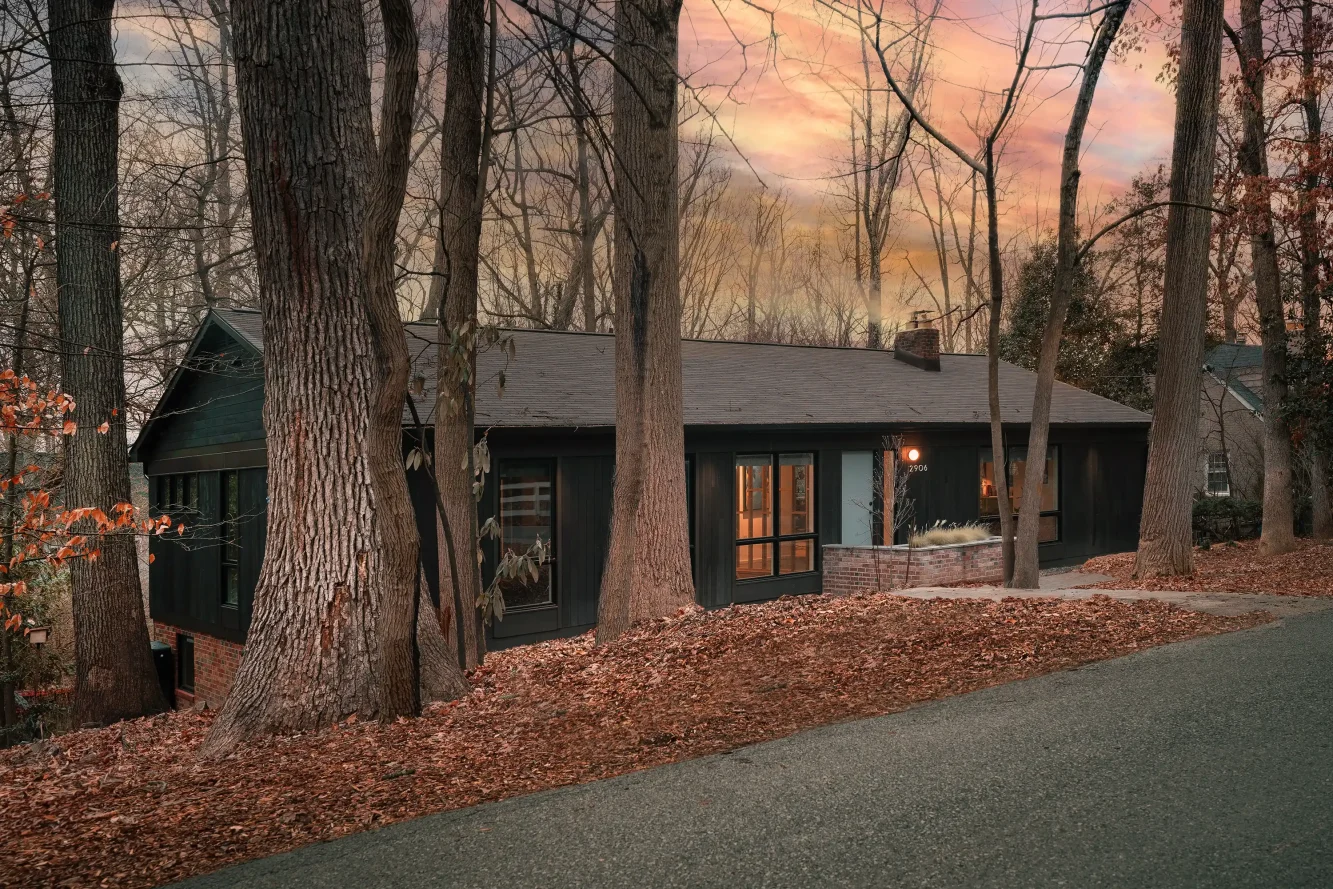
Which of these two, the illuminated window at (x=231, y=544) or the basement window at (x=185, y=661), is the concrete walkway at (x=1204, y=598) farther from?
the basement window at (x=185, y=661)

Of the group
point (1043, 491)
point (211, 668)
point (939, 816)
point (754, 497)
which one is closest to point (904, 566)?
point (754, 497)

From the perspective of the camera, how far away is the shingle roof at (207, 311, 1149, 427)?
13.3m

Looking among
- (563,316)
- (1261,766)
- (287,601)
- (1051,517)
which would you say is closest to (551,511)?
(287,601)

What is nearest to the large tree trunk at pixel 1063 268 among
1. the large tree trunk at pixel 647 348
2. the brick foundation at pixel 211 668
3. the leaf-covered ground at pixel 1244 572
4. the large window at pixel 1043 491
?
the leaf-covered ground at pixel 1244 572

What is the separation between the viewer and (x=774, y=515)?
51.2ft

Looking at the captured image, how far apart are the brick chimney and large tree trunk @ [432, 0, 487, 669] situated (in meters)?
14.6

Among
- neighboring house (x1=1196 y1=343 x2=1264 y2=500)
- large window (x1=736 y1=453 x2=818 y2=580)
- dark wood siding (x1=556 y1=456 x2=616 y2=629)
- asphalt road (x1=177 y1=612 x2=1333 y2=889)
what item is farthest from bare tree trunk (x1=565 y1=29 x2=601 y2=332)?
asphalt road (x1=177 y1=612 x2=1333 y2=889)

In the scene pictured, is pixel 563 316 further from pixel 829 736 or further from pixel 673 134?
pixel 829 736

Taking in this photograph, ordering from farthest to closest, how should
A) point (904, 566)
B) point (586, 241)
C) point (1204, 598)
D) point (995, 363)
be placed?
point (586, 241) < point (904, 566) < point (995, 363) < point (1204, 598)

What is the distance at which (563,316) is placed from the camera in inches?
1001

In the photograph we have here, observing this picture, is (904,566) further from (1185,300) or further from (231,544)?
(231,544)

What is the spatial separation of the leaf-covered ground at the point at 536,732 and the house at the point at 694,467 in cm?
341

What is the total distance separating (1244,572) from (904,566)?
4.57 metres

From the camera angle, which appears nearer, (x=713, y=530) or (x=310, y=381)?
(x=310, y=381)
